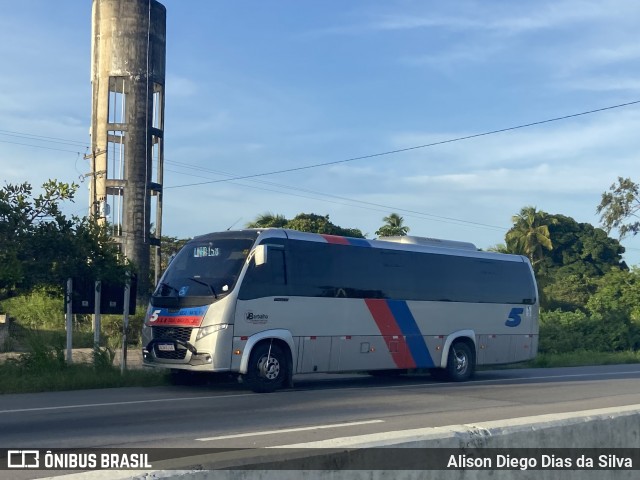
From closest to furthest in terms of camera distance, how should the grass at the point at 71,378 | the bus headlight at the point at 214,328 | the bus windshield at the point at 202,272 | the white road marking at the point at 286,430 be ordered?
the white road marking at the point at 286,430, the bus headlight at the point at 214,328, the bus windshield at the point at 202,272, the grass at the point at 71,378

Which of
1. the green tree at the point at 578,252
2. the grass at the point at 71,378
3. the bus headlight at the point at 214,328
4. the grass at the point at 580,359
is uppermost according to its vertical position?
the green tree at the point at 578,252

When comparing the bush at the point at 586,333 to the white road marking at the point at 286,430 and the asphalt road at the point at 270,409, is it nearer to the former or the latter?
the asphalt road at the point at 270,409

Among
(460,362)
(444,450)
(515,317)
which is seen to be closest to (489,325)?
(515,317)

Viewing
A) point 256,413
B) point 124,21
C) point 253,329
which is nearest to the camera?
point 256,413

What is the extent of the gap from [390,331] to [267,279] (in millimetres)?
3967

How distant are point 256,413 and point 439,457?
767cm

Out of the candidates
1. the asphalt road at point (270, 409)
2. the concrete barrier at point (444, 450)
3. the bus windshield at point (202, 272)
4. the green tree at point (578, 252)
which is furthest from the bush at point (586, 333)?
the green tree at point (578, 252)

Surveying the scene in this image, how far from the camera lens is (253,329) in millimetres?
16594

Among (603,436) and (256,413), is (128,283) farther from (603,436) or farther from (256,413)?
(603,436)

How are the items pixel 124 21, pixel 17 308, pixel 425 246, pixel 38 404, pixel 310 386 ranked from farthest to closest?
pixel 124 21
pixel 17 308
pixel 425 246
pixel 310 386
pixel 38 404

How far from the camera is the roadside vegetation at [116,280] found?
17.5 meters

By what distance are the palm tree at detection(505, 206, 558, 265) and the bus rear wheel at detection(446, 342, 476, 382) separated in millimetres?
47581

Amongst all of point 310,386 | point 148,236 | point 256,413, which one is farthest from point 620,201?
point 256,413

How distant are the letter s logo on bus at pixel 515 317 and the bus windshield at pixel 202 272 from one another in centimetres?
895
